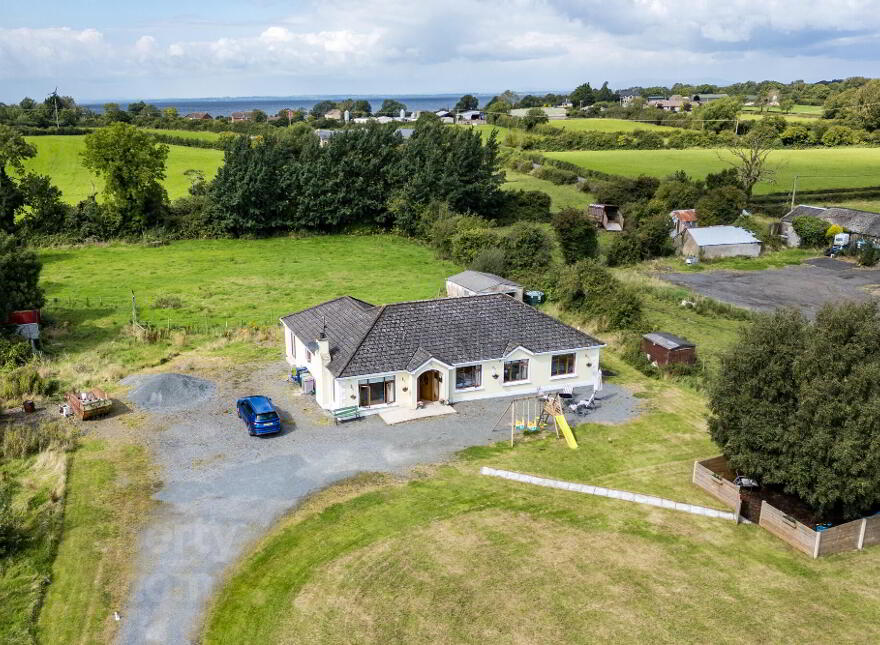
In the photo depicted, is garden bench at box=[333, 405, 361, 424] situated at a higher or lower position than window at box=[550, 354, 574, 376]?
lower

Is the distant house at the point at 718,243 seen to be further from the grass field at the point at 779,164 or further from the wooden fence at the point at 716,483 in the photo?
the wooden fence at the point at 716,483

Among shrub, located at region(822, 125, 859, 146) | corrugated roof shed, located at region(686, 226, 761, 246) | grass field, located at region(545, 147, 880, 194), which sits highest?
shrub, located at region(822, 125, 859, 146)

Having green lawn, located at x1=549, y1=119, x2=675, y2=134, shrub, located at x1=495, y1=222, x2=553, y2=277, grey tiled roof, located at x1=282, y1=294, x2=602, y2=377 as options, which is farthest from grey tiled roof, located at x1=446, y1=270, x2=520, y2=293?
green lawn, located at x1=549, y1=119, x2=675, y2=134

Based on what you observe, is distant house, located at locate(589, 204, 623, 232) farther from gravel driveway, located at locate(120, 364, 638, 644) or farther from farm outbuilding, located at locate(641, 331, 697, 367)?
gravel driveway, located at locate(120, 364, 638, 644)

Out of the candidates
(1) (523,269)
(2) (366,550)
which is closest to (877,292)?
(1) (523,269)

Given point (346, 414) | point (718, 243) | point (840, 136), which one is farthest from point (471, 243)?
point (840, 136)

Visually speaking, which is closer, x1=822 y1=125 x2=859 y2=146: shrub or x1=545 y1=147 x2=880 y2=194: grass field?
x1=545 y1=147 x2=880 y2=194: grass field

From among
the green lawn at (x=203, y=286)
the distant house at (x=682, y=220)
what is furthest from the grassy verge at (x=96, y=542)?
the distant house at (x=682, y=220)

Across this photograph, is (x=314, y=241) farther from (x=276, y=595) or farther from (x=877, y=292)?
(x=276, y=595)
